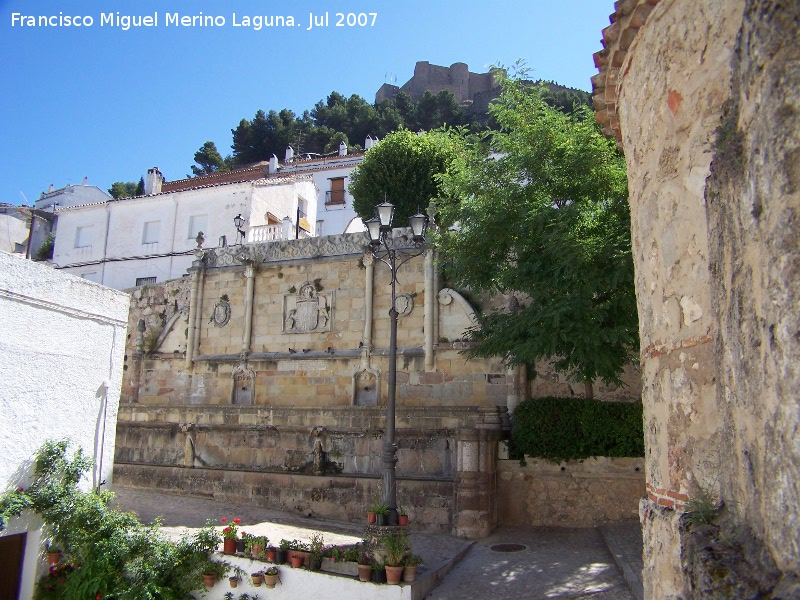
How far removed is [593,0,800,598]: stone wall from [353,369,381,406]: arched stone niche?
39.5ft

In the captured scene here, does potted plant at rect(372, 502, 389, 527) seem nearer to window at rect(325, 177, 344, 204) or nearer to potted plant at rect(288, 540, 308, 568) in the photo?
potted plant at rect(288, 540, 308, 568)

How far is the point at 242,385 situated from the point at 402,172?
1006 cm

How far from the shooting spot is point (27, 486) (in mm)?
9930

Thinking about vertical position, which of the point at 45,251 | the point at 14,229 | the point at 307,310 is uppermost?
the point at 14,229

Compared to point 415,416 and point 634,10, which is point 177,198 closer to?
point 415,416

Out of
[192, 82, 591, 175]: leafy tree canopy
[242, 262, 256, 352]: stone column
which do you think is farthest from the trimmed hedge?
[192, 82, 591, 175]: leafy tree canopy

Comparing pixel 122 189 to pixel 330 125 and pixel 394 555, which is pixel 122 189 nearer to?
pixel 330 125

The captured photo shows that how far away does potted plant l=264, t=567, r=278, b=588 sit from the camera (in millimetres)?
9609

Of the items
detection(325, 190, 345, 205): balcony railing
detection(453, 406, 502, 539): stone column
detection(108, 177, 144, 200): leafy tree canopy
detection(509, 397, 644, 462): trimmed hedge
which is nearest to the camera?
detection(453, 406, 502, 539): stone column

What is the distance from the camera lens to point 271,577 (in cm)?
961

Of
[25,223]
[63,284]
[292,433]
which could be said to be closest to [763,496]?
[63,284]

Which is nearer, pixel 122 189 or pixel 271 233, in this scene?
pixel 271 233

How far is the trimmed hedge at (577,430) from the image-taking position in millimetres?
12147

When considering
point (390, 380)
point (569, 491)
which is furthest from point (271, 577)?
point (569, 491)
